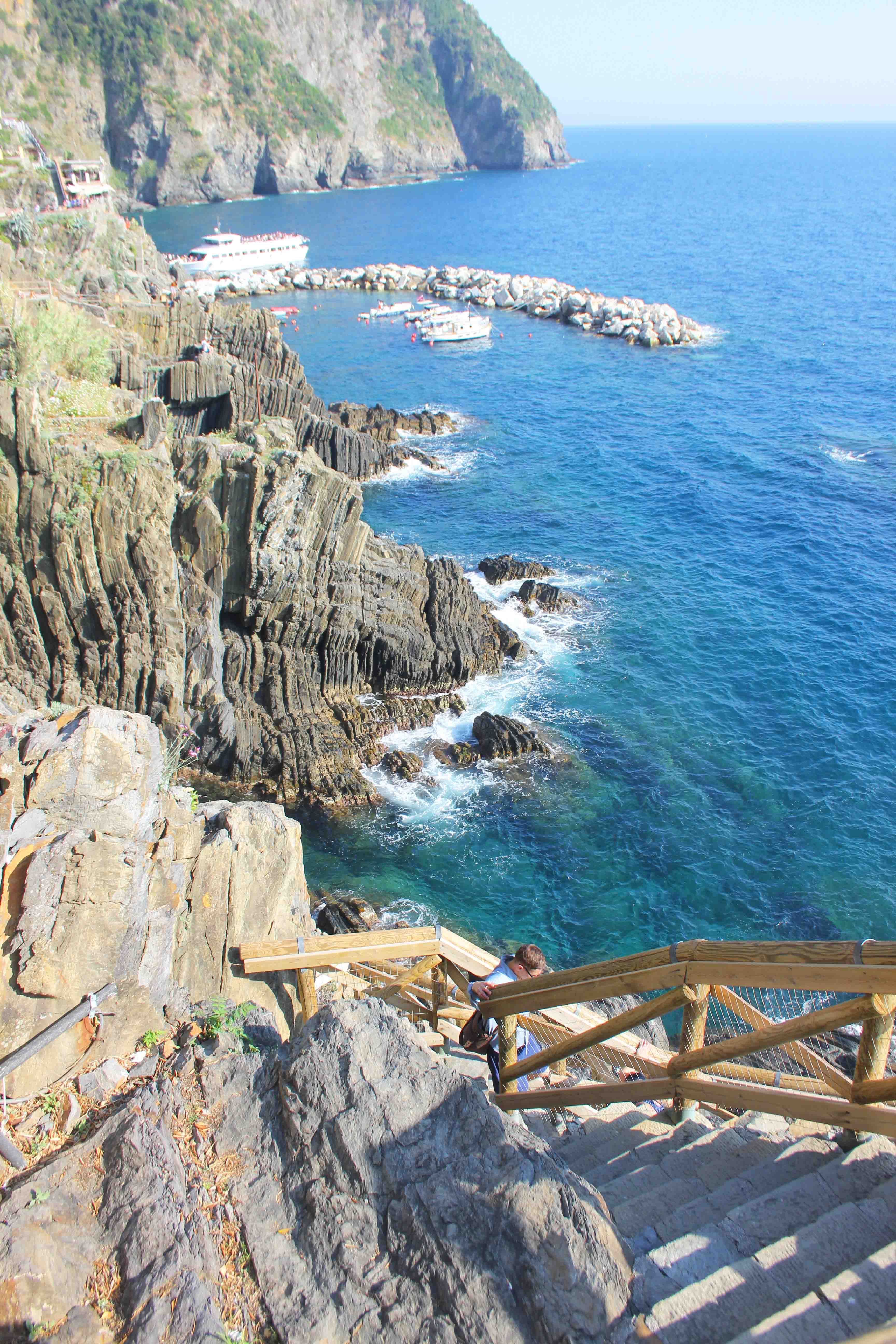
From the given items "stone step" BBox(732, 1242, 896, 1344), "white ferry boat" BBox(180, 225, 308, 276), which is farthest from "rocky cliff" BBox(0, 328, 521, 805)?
"white ferry boat" BBox(180, 225, 308, 276)

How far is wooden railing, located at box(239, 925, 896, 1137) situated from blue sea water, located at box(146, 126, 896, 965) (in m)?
12.9

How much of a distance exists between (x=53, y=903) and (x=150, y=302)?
44.4 meters

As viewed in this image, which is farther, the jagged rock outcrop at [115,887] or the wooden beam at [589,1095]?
the jagged rock outcrop at [115,887]

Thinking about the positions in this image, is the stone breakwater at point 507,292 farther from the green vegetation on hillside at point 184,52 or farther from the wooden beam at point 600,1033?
the wooden beam at point 600,1033

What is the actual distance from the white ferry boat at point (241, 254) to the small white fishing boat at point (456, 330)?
2806 centimetres

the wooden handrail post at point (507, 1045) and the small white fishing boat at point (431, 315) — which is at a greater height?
the wooden handrail post at point (507, 1045)

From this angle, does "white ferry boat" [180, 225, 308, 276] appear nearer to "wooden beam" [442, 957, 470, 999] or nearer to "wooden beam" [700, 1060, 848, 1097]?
"wooden beam" [442, 957, 470, 999]

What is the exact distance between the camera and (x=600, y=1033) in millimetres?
6320

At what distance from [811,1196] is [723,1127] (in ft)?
5.00

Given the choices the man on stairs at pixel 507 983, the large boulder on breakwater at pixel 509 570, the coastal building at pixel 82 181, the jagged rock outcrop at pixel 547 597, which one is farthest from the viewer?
the coastal building at pixel 82 181

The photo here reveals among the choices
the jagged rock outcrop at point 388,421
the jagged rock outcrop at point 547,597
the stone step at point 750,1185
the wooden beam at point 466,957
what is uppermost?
the stone step at point 750,1185

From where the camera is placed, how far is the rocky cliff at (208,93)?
13588 cm

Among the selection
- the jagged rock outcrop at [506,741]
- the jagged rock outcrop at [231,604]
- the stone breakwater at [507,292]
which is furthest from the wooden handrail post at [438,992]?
the stone breakwater at [507,292]

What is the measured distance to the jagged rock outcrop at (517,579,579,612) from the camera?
118 ft
